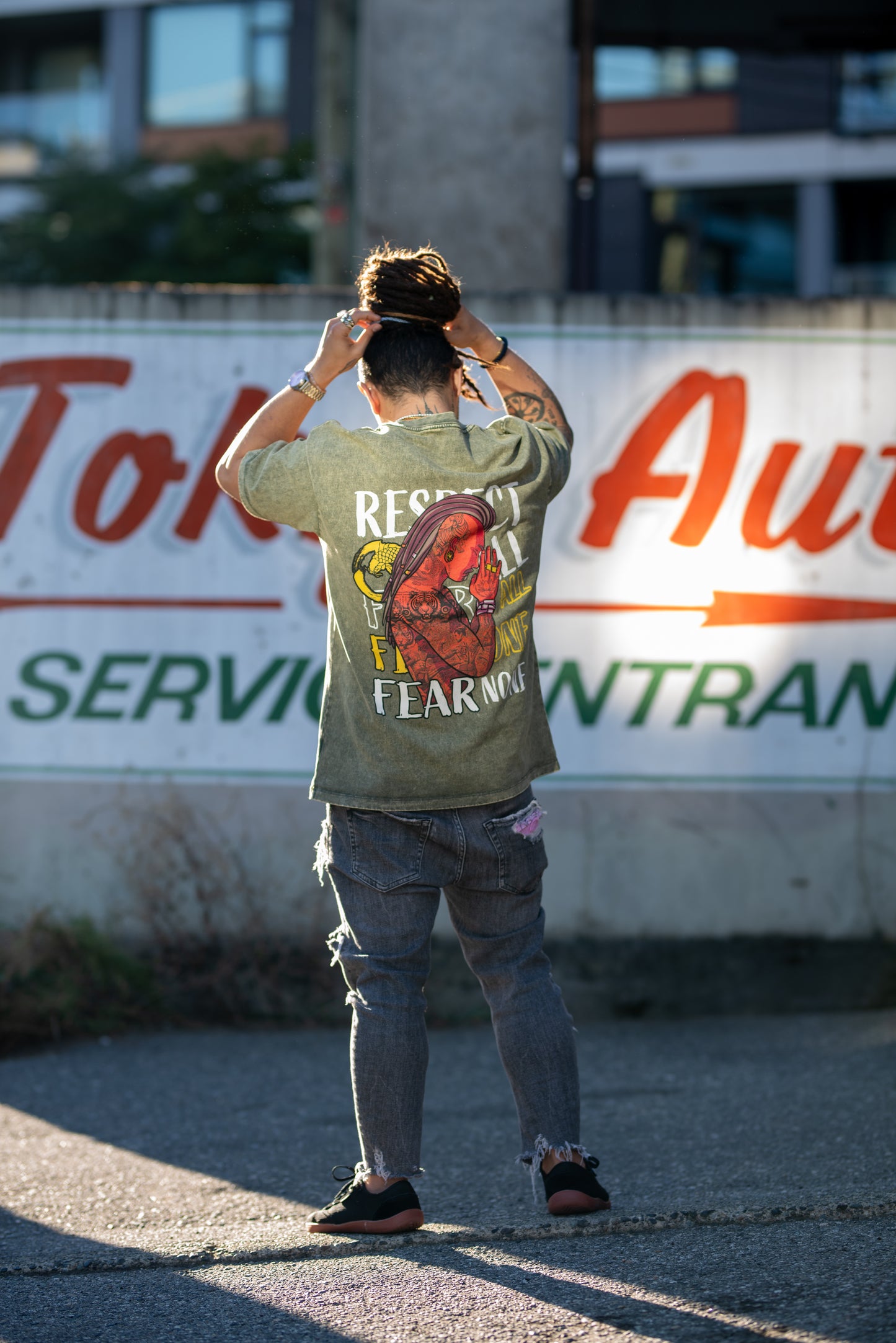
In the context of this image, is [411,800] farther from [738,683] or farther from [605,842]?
[738,683]

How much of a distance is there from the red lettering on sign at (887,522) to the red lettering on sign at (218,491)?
213 centimetres

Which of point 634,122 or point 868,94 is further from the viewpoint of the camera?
point 634,122

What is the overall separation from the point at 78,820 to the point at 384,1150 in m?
2.66

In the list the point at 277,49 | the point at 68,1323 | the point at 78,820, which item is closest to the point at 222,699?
the point at 78,820

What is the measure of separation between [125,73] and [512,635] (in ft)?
88.8

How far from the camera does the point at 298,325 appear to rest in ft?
17.0

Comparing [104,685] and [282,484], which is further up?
[282,484]

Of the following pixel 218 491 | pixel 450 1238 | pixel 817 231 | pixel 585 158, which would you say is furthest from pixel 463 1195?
pixel 817 231

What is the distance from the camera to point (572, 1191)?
9.57 ft

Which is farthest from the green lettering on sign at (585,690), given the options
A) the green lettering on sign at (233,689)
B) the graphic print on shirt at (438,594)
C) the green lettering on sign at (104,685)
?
the graphic print on shirt at (438,594)

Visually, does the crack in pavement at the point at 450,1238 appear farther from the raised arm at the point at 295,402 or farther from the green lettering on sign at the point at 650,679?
the green lettering on sign at the point at 650,679

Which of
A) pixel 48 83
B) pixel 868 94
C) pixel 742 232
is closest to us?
pixel 868 94

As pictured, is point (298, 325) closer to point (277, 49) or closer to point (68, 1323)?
point (68, 1323)

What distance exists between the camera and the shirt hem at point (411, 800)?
9.48 ft
